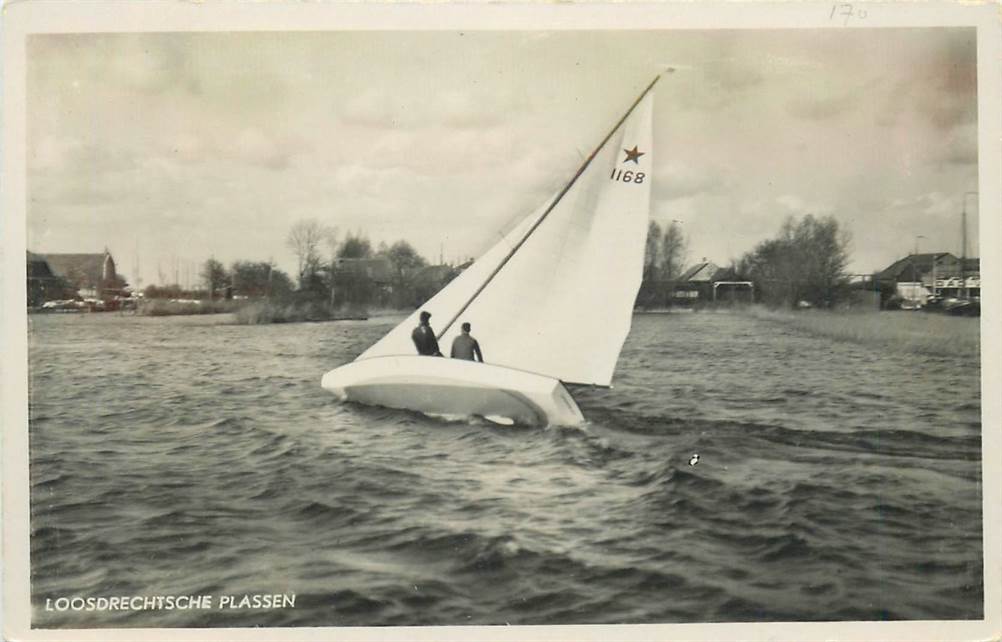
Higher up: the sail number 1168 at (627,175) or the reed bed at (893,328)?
the sail number 1168 at (627,175)

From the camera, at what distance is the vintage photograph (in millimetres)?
2668

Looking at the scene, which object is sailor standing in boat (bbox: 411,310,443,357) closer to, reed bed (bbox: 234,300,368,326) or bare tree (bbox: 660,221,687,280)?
reed bed (bbox: 234,300,368,326)

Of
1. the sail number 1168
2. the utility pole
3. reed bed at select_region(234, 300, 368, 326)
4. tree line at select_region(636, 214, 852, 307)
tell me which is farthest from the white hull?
the utility pole

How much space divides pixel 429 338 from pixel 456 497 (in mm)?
702

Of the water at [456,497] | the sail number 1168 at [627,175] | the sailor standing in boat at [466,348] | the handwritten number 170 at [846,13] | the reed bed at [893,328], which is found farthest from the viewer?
the sailor standing in boat at [466,348]

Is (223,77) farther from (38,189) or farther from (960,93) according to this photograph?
(960,93)

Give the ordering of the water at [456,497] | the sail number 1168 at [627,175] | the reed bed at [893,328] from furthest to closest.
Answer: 1. the sail number 1168 at [627,175]
2. the reed bed at [893,328]
3. the water at [456,497]

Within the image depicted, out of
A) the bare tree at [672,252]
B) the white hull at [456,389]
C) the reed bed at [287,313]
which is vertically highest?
the bare tree at [672,252]

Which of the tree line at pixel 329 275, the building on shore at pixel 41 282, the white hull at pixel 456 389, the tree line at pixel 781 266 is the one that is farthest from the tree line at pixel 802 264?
the building on shore at pixel 41 282

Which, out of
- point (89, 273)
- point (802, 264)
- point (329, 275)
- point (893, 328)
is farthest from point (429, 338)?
point (893, 328)

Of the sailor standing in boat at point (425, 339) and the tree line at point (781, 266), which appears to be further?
the sailor standing in boat at point (425, 339)

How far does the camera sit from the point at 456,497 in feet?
9.07

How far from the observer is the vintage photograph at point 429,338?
2.67 m

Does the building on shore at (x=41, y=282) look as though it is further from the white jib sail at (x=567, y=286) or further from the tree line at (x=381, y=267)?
the white jib sail at (x=567, y=286)
